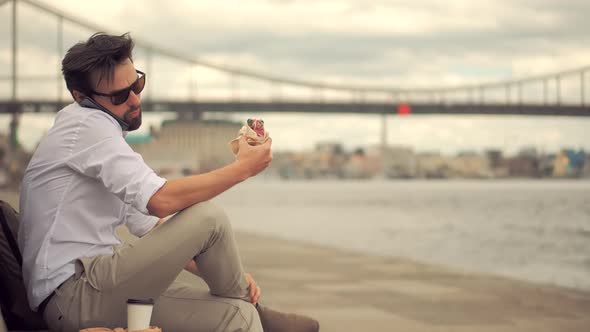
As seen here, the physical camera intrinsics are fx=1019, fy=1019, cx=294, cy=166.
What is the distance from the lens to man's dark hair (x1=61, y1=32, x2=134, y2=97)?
2.52 m

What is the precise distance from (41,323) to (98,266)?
0.37 metres

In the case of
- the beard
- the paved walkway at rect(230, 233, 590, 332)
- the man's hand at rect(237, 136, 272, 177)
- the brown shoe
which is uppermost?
the beard

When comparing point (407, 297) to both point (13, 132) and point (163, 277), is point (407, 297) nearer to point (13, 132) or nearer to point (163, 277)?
point (163, 277)

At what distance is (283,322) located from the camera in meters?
2.85

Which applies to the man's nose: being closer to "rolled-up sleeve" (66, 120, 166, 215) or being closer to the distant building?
"rolled-up sleeve" (66, 120, 166, 215)

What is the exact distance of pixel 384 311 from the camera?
4.74m

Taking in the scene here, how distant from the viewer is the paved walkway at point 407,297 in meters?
4.37

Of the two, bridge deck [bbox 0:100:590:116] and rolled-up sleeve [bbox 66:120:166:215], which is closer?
rolled-up sleeve [bbox 66:120:166:215]

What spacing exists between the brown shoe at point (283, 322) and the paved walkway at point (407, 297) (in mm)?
1299

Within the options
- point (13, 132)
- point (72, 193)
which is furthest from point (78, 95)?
point (13, 132)

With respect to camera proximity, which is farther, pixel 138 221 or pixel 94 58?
pixel 138 221

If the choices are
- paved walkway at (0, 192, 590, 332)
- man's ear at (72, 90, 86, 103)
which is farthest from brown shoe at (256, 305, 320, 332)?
paved walkway at (0, 192, 590, 332)

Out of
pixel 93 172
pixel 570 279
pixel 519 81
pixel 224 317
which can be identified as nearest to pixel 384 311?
pixel 224 317

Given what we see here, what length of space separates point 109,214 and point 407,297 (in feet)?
9.63
